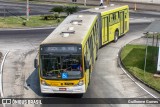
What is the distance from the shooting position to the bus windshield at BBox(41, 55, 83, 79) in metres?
19.5

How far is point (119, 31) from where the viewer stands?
119 ft

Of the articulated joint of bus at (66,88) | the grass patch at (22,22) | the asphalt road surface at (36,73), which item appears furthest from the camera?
the grass patch at (22,22)

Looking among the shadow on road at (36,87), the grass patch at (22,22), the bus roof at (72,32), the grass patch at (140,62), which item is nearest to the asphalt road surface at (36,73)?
the shadow on road at (36,87)

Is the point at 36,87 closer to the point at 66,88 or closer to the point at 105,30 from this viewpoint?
the point at 66,88

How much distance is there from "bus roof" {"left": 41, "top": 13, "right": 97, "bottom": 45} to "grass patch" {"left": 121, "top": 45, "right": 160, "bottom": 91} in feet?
14.4

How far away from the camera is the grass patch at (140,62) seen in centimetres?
2350

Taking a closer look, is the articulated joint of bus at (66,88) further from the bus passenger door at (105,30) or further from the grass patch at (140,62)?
the bus passenger door at (105,30)

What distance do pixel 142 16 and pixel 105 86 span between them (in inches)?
1269

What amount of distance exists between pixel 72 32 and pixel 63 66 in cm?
289

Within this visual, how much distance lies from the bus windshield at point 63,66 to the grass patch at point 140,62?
5.42 m

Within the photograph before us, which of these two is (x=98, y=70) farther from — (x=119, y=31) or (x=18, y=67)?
(x=119, y=31)

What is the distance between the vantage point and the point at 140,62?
2748 centimetres

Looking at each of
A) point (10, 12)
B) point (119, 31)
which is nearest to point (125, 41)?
point (119, 31)

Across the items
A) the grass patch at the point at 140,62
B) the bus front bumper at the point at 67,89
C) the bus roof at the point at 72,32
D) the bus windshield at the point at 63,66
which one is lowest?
the grass patch at the point at 140,62
